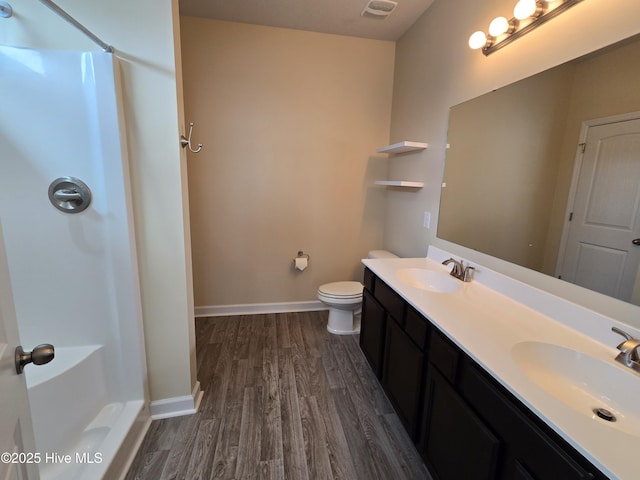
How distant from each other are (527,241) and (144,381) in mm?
2167

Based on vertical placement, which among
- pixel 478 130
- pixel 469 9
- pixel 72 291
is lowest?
pixel 72 291

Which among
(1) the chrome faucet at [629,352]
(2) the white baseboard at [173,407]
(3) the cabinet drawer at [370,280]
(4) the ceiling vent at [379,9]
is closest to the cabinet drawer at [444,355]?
(1) the chrome faucet at [629,352]

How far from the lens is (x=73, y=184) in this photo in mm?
1399

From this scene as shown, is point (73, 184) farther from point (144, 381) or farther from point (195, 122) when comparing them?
point (195, 122)

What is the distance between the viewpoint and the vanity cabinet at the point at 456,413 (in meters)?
0.79

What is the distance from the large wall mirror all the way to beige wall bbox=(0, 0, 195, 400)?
5.74 feet

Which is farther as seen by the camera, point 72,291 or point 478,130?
point 478,130

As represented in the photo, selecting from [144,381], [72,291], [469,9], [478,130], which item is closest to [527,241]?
[478,130]

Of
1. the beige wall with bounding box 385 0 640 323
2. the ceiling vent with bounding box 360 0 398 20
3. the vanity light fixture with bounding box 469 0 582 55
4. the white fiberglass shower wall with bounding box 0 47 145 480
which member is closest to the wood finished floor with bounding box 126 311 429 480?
the white fiberglass shower wall with bounding box 0 47 145 480

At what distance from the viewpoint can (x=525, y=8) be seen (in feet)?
4.45

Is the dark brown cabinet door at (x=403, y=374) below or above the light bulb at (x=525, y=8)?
below

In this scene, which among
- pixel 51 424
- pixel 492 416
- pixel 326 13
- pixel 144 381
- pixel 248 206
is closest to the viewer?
pixel 492 416

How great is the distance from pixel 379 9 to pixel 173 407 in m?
3.15

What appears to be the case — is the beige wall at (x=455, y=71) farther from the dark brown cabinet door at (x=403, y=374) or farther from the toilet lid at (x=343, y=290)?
the dark brown cabinet door at (x=403, y=374)
